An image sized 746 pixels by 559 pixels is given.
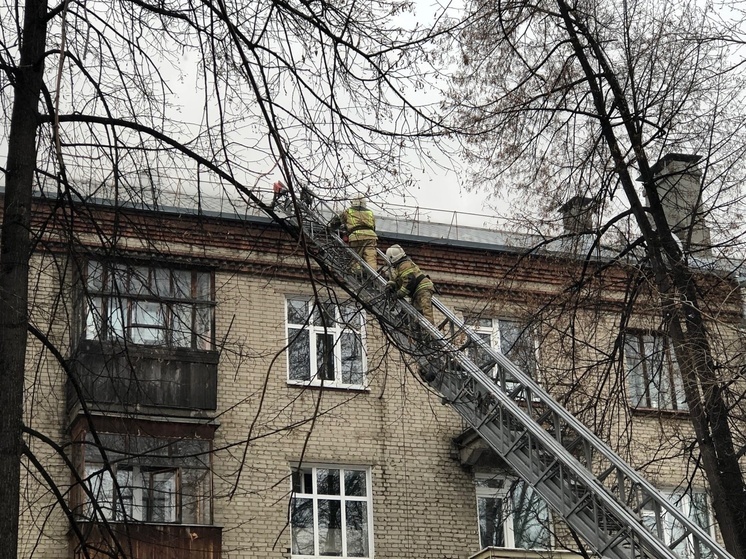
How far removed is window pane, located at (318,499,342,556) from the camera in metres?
17.1

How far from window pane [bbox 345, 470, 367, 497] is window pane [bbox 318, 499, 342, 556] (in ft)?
0.84

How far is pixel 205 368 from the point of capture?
16.8m

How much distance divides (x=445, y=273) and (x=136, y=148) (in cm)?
1244

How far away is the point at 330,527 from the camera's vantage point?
56.4ft

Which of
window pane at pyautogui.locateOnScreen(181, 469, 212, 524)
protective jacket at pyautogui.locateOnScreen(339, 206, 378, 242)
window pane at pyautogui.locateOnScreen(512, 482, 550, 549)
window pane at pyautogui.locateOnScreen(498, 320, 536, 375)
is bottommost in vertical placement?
window pane at pyautogui.locateOnScreen(512, 482, 550, 549)

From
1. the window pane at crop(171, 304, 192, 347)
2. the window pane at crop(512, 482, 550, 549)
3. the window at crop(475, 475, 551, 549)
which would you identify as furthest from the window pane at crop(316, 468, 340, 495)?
the window pane at crop(171, 304, 192, 347)

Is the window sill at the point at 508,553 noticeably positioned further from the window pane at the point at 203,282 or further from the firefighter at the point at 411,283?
the window pane at the point at 203,282

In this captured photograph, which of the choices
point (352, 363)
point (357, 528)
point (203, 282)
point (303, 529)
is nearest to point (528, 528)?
point (357, 528)

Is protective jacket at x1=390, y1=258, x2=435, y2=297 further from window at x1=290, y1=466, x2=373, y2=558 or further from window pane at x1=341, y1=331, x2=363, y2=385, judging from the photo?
window at x1=290, y1=466, x2=373, y2=558

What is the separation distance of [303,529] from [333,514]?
Result: 0.52 meters

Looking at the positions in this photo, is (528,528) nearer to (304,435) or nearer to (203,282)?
(304,435)

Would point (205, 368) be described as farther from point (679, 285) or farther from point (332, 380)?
point (679, 285)

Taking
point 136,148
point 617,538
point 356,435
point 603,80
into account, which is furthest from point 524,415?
point 136,148

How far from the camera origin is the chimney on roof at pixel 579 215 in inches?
508
